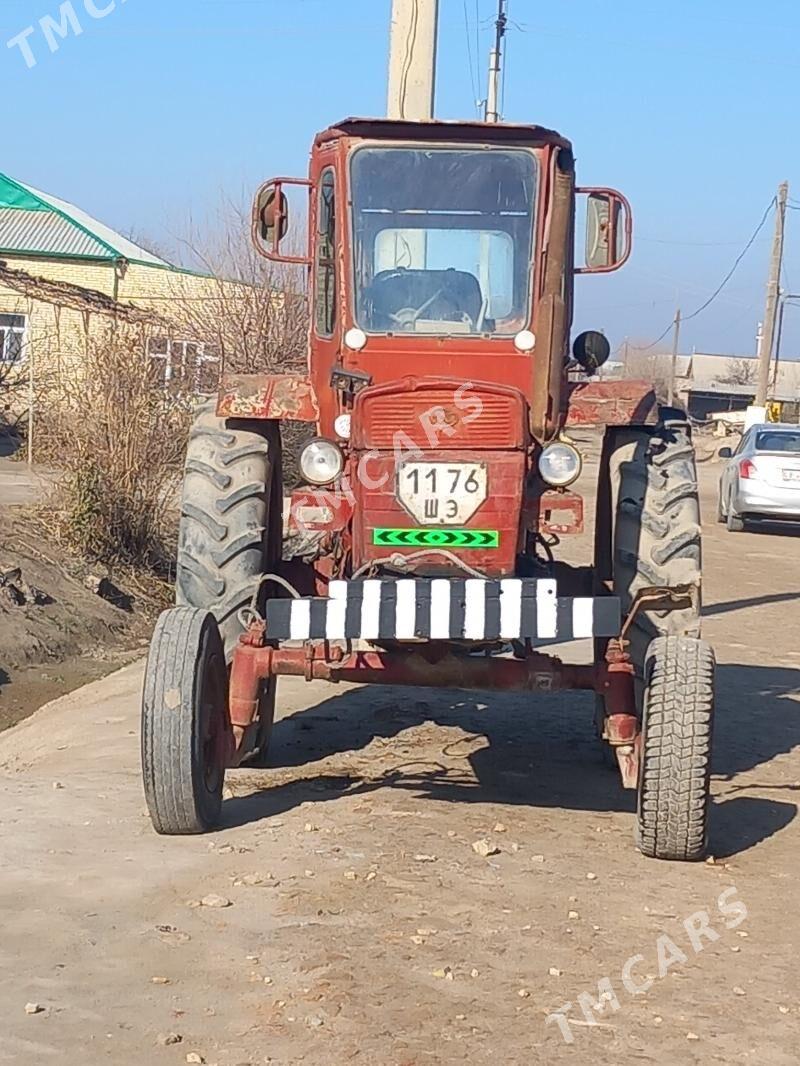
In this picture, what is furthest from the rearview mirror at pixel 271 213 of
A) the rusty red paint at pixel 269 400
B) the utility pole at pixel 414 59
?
the utility pole at pixel 414 59

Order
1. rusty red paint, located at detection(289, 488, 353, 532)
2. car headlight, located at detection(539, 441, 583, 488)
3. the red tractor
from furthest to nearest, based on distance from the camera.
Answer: rusty red paint, located at detection(289, 488, 353, 532), car headlight, located at detection(539, 441, 583, 488), the red tractor

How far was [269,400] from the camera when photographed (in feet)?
22.6

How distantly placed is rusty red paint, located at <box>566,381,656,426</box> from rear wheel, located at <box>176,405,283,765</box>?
1.40 metres

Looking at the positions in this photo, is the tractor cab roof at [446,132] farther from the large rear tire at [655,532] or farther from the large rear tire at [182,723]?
the large rear tire at [182,723]

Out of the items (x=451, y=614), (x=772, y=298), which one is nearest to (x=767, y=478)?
(x=451, y=614)

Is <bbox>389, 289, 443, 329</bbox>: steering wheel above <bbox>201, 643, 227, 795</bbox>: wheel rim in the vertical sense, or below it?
above

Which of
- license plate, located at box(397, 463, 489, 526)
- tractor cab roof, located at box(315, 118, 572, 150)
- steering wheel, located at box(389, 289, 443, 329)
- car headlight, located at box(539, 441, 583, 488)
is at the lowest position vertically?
license plate, located at box(397, 463, 489, 526)

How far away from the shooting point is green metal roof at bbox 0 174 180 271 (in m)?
32.1

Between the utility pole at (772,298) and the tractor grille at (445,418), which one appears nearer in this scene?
the tractor grille at (445,418)

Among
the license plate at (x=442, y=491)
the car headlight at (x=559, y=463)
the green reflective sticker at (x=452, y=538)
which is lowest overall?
the green reflective sticker at (x=452, y=538)

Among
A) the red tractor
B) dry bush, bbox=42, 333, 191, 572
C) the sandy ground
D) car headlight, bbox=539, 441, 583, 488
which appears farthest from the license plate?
the sandy ground

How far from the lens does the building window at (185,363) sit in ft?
52.9

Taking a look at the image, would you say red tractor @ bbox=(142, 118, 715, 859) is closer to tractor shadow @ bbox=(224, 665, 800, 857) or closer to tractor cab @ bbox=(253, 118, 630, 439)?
tractor cab @ bbox=(253, 118, 630, 439)

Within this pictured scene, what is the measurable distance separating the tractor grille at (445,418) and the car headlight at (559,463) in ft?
0.50
